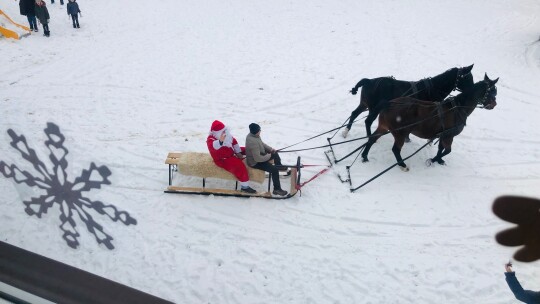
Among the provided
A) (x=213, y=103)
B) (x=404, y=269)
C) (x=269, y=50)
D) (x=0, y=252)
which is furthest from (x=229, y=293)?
(x=269, y=50)

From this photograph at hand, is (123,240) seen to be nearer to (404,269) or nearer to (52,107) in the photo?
(404,269)

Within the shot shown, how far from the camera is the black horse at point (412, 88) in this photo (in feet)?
24.2

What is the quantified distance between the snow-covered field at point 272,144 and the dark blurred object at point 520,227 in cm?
309

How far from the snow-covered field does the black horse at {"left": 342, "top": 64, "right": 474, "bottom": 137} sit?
1.03m

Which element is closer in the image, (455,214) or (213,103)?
(455,214)

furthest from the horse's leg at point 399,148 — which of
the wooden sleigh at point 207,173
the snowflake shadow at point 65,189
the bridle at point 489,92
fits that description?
the snowflake shadow at point 65,189

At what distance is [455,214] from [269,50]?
9.02 meters

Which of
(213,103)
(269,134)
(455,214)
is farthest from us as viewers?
(213,103)

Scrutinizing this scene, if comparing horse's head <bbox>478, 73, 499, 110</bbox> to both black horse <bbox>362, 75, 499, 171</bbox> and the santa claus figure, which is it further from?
the santa claus figure

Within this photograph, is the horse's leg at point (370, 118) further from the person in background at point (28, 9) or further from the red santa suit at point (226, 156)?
the person in background at point (28, 9)

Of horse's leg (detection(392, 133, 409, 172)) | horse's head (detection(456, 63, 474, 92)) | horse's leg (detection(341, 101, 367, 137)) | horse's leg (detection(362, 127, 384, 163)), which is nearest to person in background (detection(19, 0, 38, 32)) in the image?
horse's leg (detection(341, 101, 367, 137))

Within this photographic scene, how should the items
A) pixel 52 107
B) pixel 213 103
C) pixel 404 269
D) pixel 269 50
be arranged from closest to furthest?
pixel 404 269
pixel 52 107
pixel 213 103
pixel 269 50

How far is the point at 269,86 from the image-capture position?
11.3m

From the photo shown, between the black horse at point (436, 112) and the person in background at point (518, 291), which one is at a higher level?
the black horse at point (436, 112)
